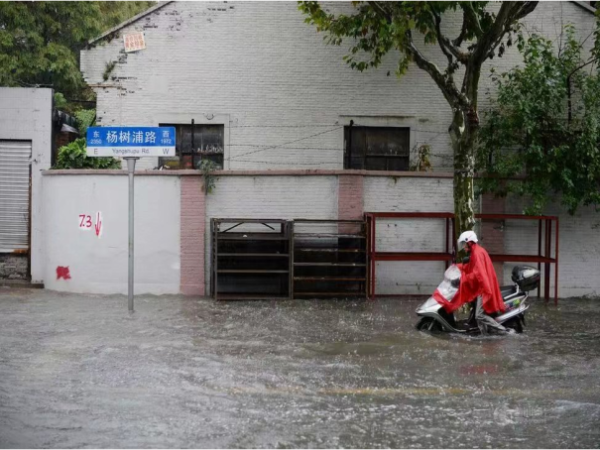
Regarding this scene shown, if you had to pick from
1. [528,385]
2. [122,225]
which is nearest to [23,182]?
[122,225]

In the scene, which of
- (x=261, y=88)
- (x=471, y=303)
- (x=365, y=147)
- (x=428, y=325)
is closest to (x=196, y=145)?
(x=261, y=88)

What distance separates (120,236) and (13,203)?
250 centimetres

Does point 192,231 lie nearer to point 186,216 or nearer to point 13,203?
point 186,216

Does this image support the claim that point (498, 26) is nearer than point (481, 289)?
No

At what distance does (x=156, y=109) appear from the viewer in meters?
17.1

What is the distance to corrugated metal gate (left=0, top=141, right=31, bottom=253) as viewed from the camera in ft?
52.4

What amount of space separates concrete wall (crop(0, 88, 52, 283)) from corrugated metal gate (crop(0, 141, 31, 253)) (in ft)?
0.73

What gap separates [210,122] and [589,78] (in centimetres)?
764

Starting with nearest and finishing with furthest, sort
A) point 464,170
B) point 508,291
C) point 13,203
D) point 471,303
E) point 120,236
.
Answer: point 471,303 → point 508,291 → point 464,170 → point 120,236 → point 13,203

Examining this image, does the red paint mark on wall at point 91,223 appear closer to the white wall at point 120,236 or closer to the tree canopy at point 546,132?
the white wall at point 120,236

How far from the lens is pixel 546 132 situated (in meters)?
15.1

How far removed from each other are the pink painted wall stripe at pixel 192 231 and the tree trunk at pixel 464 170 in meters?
4.90

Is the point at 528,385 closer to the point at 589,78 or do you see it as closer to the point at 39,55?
the point at 589,78

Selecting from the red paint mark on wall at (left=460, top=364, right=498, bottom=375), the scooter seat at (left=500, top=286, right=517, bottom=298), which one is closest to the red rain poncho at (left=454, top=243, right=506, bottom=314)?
the scooter seat at (left=500, top=286, right=517, bottom=298)
